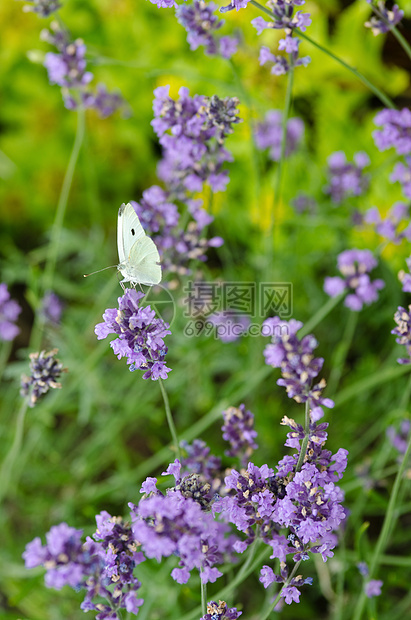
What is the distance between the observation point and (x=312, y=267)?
7.04ft

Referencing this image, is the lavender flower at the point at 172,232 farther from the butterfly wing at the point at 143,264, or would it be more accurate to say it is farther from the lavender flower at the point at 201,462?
the lavender flower at the point at 201,462

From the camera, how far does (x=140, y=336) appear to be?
863 millimetres

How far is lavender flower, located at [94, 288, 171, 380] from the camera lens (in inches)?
33.7

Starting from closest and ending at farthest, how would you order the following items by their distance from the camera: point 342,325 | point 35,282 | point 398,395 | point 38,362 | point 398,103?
point 38,362, point 35,282, point 398,395, point 342,325, point 398,103

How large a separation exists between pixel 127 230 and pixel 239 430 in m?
0.41

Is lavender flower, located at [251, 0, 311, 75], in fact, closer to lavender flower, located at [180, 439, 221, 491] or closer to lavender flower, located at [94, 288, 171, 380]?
lavender flower, located at [94, 288, 171, 380]

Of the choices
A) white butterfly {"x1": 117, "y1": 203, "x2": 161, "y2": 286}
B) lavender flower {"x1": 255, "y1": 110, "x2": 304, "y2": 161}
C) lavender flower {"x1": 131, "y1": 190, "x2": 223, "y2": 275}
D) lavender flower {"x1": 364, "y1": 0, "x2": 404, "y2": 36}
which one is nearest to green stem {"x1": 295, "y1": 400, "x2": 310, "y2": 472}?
white butterfly {"x1": 117, "y1": 203, "x2": 161, "y2": 286}

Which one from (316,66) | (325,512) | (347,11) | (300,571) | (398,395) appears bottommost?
(300,571)

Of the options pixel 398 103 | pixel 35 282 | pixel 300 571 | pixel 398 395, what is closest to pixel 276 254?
pixel 398 395

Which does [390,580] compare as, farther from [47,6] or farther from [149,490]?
[47,6]

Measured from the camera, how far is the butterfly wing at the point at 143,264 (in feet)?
3.45

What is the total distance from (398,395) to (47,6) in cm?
133

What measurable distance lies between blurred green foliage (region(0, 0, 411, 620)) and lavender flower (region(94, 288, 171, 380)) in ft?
1.62
